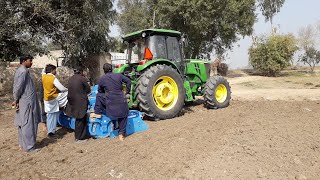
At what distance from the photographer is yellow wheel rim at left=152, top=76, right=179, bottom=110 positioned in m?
7.23

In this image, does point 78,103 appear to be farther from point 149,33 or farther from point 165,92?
point 149,33

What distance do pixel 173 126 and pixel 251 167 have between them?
2487mm

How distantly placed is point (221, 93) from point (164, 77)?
2550mm

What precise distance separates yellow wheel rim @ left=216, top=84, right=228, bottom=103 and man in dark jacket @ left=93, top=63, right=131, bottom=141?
392 cm

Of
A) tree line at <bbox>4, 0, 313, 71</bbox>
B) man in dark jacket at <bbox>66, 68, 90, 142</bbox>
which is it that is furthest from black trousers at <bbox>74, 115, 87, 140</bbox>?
tree line at <bbox>4, 0, 313, 71</bbox>

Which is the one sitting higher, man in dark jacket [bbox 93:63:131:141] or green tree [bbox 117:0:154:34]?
green tree [bbox 117:0:154:34]

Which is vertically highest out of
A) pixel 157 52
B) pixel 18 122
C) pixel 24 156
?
pixel 157 52

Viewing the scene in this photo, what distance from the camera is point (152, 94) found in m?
6.97

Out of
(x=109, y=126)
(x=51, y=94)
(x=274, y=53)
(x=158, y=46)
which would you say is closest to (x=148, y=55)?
(x=158, y=46)

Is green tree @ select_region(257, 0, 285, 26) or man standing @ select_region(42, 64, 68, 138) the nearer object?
man standing @ select_region(42, 64, 68, 138)

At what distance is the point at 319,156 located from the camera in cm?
452

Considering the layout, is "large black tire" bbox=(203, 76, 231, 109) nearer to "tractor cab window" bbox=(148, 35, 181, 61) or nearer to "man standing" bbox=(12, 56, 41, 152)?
"tractor cab window" bbox=(148, 35, 181, 61)

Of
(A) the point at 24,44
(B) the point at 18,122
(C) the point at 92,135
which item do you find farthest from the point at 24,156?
(A) the point at 24,44

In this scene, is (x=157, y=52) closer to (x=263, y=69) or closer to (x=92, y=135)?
(x=92, y=135)
